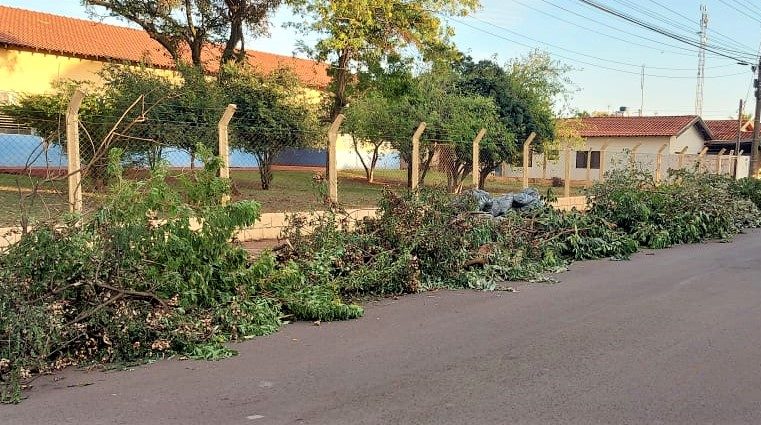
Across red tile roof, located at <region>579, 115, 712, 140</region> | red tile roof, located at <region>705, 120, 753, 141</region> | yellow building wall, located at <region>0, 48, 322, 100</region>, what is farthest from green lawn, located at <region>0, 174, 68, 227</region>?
red tile roof, located at <region>705, 120, 753, 141</region>

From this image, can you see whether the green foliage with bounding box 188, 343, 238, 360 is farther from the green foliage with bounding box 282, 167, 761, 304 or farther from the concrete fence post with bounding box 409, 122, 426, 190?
the concrete fence post with bounding box 409, 122, 426, 190

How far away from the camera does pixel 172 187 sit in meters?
6.70

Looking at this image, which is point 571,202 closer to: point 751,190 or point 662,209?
point 662,209

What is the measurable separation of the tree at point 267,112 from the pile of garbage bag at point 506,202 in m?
6.09

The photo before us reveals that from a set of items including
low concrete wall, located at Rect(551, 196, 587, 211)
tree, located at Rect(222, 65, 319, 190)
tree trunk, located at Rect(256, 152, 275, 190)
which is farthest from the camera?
tree trunk, located at Rect(256, 152, 275, 190)

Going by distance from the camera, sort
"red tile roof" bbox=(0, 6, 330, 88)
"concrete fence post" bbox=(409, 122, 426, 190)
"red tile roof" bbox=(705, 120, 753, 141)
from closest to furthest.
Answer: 1. "concrete fence post" bbox=(409, 122, 426, 190)
2. "red tile roof" bbox=(0, 6, 330, 88)
3. "red tile roof" bbox=(705, 120, 753, 141)

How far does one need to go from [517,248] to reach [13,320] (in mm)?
7194

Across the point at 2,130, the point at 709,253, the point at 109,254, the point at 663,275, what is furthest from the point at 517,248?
the point at 2,130

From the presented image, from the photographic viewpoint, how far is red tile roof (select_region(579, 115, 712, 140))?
38.3 meters

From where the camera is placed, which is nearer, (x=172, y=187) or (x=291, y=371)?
(x=291, y=371)

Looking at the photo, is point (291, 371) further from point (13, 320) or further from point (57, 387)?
point (13, 320)

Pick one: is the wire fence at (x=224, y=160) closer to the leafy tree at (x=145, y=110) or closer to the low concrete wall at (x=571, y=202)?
the leafy tree at (x=145, y=110)

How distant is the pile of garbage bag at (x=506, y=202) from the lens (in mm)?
11414

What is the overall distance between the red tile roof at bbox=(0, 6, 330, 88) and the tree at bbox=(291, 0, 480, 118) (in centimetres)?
201
